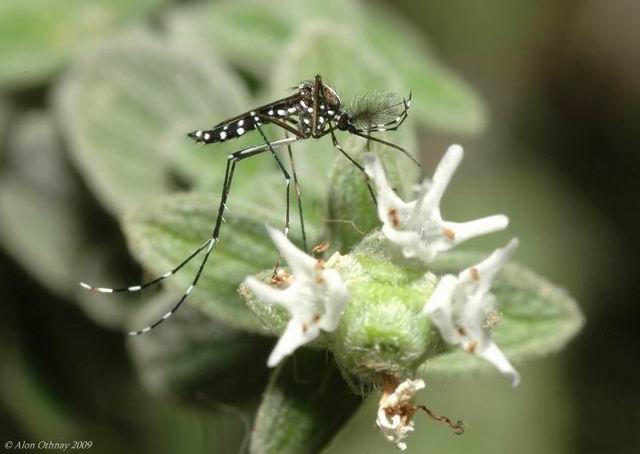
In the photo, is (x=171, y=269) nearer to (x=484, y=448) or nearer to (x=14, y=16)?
(x=14, y=16)

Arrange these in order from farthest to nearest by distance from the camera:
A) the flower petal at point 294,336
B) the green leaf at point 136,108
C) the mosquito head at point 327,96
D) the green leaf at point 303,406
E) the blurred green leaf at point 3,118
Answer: the blurred green leaf at point 3,118 < the green leaf at point 136,108 < the mosquito head at point 327,96 < the green leaf at point 303,406 < the flower petal at point 294,336

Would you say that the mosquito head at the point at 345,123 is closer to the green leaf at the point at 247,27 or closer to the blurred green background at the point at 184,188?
the blurred green background at the point at 184,188

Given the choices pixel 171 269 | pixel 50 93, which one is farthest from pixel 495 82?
pixel 171 269

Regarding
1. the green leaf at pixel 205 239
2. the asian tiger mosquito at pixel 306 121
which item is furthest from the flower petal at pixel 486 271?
the green leaf at pixel 205 239

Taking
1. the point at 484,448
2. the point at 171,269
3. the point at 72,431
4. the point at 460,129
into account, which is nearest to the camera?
the point at 171,269

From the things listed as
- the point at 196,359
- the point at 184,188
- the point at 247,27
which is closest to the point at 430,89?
the point at 247,27

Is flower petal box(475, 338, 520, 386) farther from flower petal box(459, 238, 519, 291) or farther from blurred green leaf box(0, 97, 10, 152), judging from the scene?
blurred green leaf box(0, 97, 10, 152)
